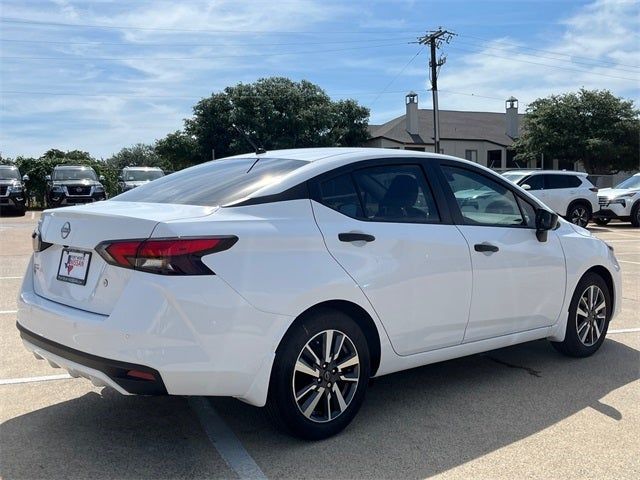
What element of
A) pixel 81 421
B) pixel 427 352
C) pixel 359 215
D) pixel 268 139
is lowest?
pixel 81 421

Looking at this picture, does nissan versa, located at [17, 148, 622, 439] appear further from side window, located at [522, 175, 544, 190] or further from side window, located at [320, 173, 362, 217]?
side window, located at [522, 175, 544, 190]

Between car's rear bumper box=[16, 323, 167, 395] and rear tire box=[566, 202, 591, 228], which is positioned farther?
rear tire box=[566, 202, 591, 228]

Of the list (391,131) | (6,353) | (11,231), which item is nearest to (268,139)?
(391,131)

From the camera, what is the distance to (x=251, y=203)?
11.2ft

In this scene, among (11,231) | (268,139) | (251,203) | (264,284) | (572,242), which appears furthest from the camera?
(268,139)

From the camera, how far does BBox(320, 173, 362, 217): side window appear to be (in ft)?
12.1

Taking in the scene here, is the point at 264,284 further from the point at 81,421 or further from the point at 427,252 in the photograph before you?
the point at 81,421

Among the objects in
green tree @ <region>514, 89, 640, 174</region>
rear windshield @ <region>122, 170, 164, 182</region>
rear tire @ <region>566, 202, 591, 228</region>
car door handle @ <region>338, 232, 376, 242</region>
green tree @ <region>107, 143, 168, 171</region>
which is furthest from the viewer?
green tree @ <region>107, 143, 168, 171</region>

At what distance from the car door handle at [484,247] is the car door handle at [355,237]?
0.90 metres

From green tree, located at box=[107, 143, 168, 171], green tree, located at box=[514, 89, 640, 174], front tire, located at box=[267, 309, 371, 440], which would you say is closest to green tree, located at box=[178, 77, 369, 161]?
green tree, located at box=[514, 89, 640, 174]

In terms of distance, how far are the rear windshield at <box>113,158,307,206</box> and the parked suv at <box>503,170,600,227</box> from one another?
47.3 ft

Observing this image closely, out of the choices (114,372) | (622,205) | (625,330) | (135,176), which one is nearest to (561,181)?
(622,205)

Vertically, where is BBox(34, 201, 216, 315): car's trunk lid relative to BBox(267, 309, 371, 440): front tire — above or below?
above

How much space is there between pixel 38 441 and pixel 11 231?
47.9ft
